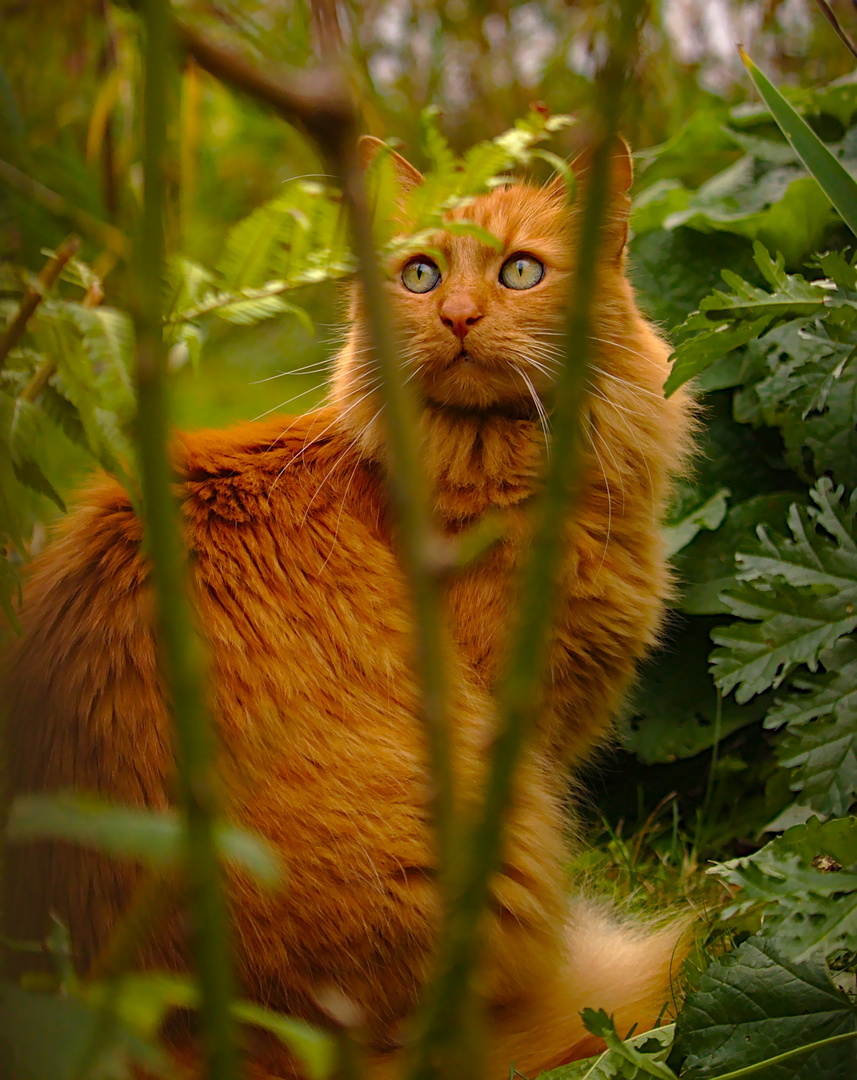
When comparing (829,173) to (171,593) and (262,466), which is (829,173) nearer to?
(262,466)

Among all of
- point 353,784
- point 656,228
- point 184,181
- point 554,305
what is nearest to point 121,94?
point 184,181

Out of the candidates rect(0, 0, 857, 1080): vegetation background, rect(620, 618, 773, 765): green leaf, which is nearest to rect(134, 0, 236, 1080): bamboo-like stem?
rect(0, 0, 857, 1080): vegetation background

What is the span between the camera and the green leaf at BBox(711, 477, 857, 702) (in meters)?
1.31

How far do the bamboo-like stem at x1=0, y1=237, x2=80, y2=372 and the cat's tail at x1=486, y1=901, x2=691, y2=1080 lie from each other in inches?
44.5

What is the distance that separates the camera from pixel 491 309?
166 cm

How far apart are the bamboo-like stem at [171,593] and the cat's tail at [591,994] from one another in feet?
3.13

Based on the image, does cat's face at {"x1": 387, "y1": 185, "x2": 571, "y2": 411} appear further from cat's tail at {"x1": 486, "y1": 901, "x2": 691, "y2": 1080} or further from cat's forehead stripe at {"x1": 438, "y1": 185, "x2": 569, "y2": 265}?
cat's tail at {"x1": 486, "y1": 901, "x2": 691, "y2": 1080}

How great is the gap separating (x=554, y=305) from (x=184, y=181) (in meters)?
0.79

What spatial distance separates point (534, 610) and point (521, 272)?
55.0 inches

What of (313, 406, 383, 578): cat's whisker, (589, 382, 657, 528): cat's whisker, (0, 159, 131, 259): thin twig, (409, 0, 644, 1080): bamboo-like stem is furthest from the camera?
(589, 382, 657, 528): cat's whisker

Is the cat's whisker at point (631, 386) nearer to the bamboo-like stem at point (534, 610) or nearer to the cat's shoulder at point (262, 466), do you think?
the cat's shoulder at point (262, 466)

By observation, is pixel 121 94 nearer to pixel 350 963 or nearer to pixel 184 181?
pixel 184 181

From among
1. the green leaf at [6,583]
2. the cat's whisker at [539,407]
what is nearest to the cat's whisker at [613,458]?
the cat's whisker at [539,407]

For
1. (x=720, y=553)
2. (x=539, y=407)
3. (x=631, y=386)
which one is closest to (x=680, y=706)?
(x=720, y=553)
